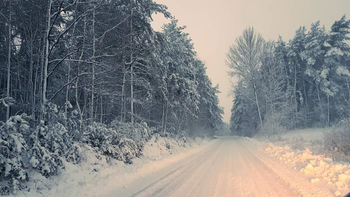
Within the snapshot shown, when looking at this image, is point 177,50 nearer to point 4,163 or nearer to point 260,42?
point 260,42

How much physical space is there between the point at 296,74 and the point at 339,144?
3334 cm

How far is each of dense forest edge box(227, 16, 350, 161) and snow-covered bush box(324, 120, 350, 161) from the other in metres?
15.9

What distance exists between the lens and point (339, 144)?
9.77 m

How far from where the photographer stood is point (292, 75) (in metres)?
38.9

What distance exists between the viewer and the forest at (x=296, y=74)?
93.0ft

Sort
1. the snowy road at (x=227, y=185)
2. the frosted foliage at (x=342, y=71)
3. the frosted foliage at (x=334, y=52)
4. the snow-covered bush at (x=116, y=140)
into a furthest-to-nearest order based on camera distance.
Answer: the frosted foliage at (x=334, y=52) → the frosted foliage at (x=342, y=71) → the snow-covered bush at (x=116, y=140) → the snowy road at (x=227, y=185)

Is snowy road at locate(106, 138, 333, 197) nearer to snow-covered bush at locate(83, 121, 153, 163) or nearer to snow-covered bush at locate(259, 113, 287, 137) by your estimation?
snow-covered bush at locate(83, 121, 153, 163)

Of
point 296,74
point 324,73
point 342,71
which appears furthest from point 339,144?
point 296,74

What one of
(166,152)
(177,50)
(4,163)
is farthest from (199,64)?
(4,163)

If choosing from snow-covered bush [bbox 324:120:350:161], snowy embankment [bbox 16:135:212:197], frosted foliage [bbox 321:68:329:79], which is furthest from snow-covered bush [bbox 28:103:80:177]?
frosted foliage [bbox 321:68:329:79]

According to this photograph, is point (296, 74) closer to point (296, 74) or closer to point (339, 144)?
point (296, 74)

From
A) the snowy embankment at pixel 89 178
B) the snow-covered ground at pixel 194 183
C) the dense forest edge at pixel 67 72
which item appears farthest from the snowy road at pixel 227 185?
the dense forest edge at pixel 67 72

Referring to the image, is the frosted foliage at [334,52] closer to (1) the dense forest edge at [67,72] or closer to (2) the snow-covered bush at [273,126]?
(2) the snow-covered bush at [273,126]

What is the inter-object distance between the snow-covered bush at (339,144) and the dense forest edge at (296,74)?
15.9m
